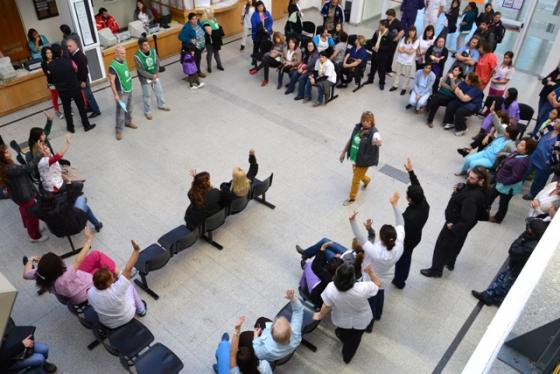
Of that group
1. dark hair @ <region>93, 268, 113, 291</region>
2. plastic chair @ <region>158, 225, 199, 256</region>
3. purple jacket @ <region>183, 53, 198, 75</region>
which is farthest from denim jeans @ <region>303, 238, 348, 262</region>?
purple jacket @ <region>183, 53, 198, 75</region>

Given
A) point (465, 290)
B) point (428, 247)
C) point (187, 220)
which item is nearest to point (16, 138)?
point (187, 220)

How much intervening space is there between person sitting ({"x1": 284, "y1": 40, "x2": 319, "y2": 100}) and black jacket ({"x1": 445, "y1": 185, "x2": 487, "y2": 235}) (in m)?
5.01

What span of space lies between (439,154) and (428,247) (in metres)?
2.45

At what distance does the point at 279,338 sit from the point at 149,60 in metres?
6.03

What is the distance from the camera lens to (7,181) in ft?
18.1

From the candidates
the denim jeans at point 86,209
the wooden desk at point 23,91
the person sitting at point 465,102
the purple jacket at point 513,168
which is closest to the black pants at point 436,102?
the person sitting at point 465,102

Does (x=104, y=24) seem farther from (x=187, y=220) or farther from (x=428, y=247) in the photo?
(x=428, y=247)

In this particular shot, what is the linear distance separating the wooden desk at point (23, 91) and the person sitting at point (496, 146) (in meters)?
7.91

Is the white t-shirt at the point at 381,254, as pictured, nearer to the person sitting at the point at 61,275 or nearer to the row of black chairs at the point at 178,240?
the row of black chairs at the point at 178,240

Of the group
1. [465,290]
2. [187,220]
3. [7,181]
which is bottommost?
[465,290]

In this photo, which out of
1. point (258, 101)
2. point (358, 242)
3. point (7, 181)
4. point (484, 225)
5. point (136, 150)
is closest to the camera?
point (358, 242)

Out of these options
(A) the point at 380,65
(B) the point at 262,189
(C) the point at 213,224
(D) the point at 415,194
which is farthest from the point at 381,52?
(C) the point at 213,224

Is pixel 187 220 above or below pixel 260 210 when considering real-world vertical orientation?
above

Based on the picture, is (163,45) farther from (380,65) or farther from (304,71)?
(380,65)
